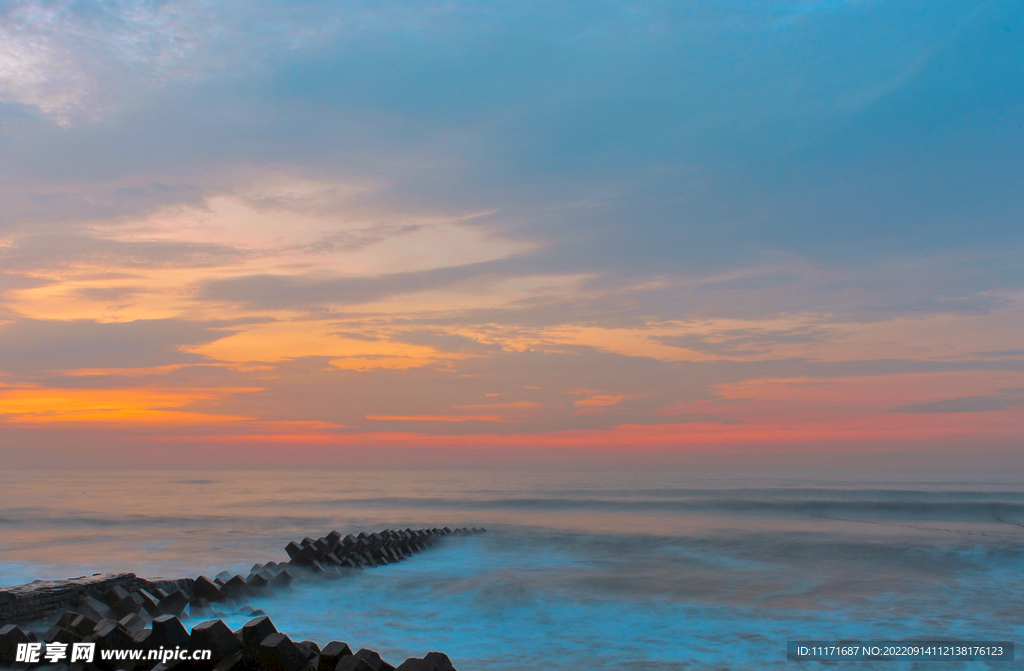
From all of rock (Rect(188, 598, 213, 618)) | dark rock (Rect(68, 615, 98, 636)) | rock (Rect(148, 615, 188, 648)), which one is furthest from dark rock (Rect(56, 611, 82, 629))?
rock (Rect(188, 598, 213, 618))

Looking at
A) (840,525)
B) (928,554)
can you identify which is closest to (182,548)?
(928,554)

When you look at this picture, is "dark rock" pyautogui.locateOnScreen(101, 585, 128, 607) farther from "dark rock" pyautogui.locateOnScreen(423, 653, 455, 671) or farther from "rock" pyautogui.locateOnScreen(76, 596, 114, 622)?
"dark rock" pyautogui.locateOnScreen(423, 653, 455, 671)

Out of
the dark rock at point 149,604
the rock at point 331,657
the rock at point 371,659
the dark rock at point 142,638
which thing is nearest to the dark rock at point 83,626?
the dark rock at point 142,638

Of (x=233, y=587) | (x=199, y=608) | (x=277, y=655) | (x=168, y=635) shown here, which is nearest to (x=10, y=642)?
(x=168, y=635)

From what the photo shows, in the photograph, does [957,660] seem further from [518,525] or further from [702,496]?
[702,496]

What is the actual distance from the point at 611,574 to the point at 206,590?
10317 millimetres

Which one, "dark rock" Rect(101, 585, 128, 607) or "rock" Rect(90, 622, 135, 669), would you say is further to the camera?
"dark rock" Rect(101, 585, 128, 607)

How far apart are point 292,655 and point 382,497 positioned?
5011 cm

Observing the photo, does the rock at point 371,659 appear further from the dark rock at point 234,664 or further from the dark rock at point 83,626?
the dark rock at point 83,626

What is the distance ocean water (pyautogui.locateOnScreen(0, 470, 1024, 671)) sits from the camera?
9602 mm

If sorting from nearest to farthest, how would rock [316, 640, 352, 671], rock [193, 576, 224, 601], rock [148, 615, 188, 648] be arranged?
1. rock [316, 640, 352, 671]
2. rock [148, 615, 188, 648]
3. rock [193, 576, 224, 601]

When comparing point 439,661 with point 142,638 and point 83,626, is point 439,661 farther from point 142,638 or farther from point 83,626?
point 83,626

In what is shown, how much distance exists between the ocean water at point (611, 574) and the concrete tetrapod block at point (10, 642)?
155 inches

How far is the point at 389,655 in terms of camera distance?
8.46 meters
